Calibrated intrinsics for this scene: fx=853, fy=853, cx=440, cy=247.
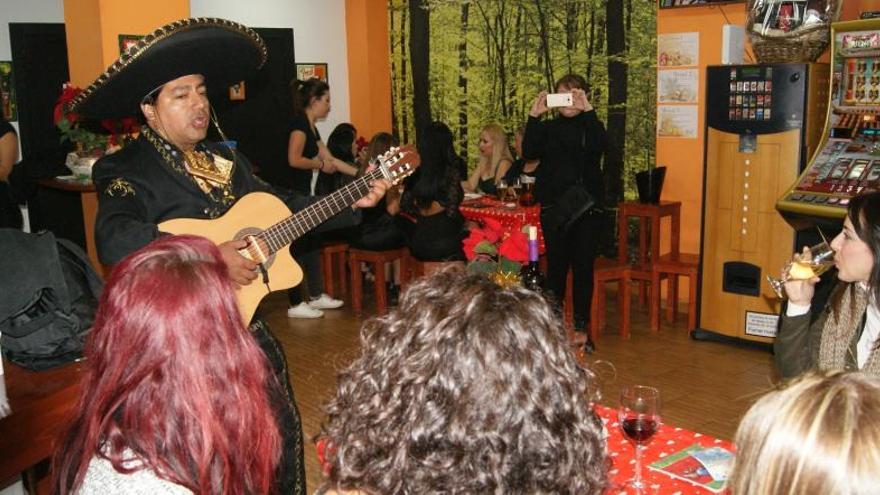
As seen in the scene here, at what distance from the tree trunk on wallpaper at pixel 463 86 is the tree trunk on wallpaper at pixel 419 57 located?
1.23 ft

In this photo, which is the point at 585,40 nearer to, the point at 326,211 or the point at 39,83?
the point at 326,211

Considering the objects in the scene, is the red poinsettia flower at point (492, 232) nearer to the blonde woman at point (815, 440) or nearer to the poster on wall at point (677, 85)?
the blonde woman at point (815, 440)

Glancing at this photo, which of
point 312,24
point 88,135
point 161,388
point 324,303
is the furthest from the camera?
point 312,24

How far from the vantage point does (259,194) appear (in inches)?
115

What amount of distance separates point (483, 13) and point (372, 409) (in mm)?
6400

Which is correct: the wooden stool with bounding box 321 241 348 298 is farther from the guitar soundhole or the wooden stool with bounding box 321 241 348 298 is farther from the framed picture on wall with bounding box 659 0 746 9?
the guitar soundhole

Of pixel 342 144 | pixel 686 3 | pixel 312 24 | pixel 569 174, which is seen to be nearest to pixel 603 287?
pixel 569 174

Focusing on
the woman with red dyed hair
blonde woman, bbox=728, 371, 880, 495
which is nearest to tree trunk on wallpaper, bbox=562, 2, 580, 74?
the woman with red dyed hair

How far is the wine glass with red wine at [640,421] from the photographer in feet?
5.68

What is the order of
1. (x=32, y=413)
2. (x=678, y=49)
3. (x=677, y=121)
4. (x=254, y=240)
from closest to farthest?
(x=32, y=413)
(x=254, y=240)
(x=678, y=49)
(x=677, y=121)

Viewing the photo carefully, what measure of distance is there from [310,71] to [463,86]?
1.59 meters

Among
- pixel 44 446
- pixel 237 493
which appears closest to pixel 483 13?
pixel 44 446

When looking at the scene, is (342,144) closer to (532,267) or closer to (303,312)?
(303,312)

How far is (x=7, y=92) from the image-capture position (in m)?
7.80
